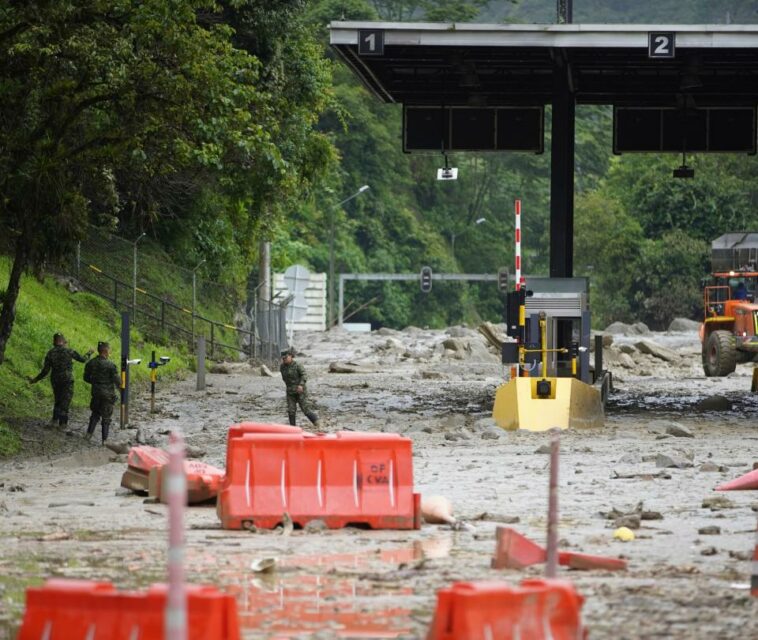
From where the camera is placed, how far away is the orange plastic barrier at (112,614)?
25.8 feet

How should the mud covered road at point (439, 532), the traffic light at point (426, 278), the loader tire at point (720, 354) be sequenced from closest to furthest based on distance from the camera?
1. the mud covered road at point (439, 532)
2. the loader tire at point (720, 354)
3. the traffic light at point (426, 278)

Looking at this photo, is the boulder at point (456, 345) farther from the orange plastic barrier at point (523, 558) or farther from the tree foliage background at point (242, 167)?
the orange plastic barrier at point (523, 558)

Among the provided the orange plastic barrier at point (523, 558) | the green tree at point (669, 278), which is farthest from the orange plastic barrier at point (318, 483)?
the green tree at point (669, 278)

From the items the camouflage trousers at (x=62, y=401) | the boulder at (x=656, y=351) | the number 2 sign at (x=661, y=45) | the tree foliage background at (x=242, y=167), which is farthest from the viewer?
the boulder at (x=656, y=351)

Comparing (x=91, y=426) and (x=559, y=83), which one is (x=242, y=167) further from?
(x=91, y=426)

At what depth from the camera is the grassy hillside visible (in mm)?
25109

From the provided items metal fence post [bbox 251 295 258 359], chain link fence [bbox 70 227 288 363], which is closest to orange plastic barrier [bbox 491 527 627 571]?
chain link fence [bbox 70 227 288 363]

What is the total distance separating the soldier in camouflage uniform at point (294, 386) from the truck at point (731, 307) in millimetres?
19745

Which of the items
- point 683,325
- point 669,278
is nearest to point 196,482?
point 683,325

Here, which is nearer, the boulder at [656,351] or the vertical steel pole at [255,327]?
the vertical steel pole at [255,327]

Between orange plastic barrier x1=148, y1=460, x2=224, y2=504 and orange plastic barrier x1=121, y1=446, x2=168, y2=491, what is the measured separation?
32cm

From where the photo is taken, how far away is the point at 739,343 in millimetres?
42469

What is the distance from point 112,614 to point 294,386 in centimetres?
1659

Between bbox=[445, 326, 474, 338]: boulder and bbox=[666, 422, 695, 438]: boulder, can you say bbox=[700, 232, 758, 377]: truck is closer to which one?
bbox=[666, 422, 695, 438]: boulder
